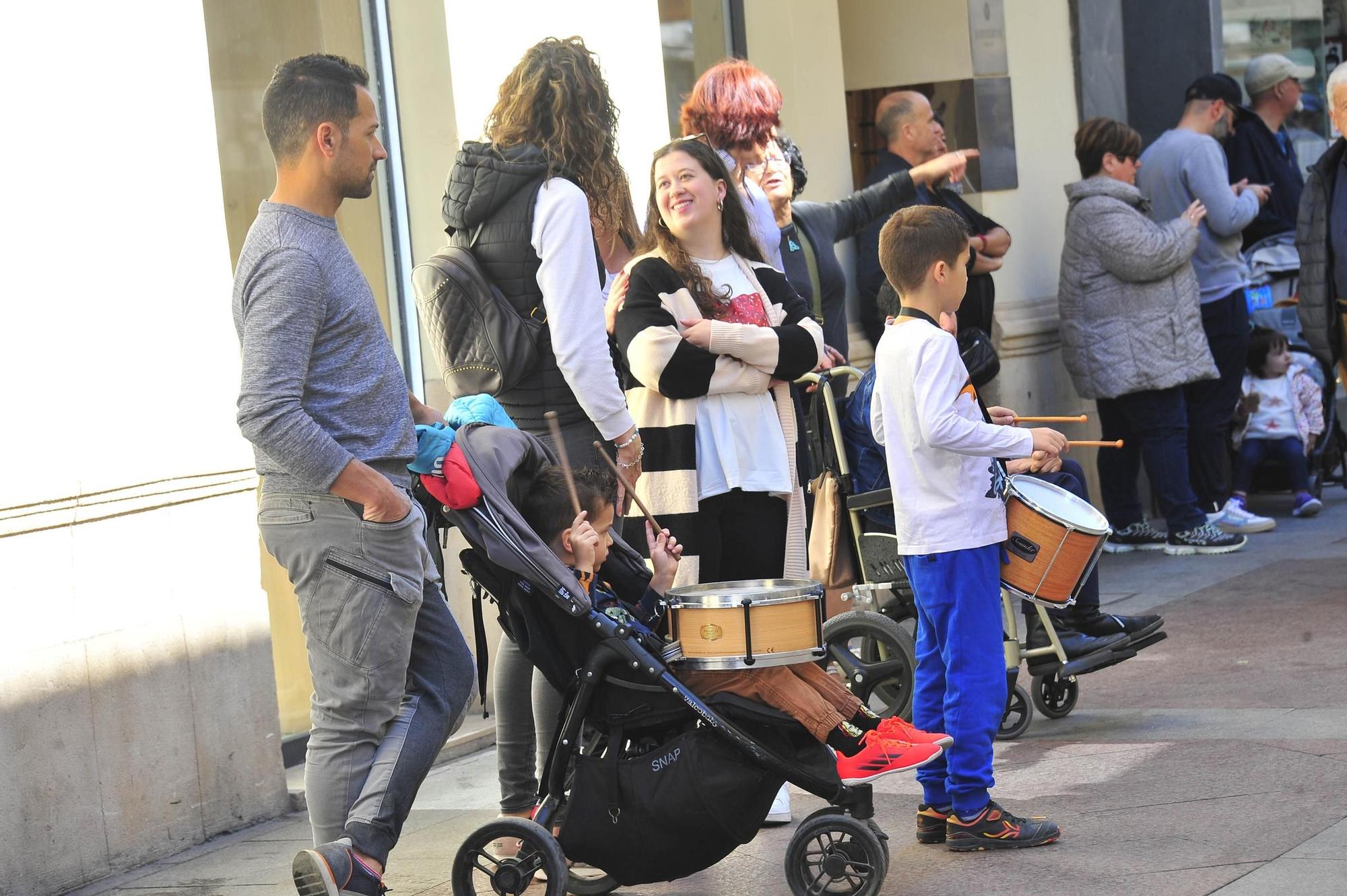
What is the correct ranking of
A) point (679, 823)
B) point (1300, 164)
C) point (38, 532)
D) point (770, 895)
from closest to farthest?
point (679, 823)
point (770, 895)
point (38, 532)
point (1300, 164)

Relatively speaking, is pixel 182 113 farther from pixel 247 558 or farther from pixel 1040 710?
pixel 1040 710

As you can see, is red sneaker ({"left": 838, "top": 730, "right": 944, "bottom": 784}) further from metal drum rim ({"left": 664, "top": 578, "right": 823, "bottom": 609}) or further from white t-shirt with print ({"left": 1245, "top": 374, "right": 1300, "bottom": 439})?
white t-shirt with print ({"left": 1245, "top": 374, "right": 1300, "bottom": 439})

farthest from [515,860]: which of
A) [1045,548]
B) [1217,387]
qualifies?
[1217,387]

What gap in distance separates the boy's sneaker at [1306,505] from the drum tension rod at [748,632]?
22.7 ft

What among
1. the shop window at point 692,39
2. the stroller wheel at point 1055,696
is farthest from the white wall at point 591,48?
the stroller wheel at point 1055,696

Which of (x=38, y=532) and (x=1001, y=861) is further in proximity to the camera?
(x=38, y=532)

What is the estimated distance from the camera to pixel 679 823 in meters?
4.10

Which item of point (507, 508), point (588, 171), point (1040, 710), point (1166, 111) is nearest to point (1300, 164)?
point (1166, 111)

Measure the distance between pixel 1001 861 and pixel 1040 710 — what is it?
63.2 inches

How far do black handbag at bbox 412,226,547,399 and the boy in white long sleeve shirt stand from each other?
3.17 ft

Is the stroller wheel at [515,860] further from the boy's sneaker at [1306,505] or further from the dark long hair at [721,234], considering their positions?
the boy's sneaker at [1306,505]

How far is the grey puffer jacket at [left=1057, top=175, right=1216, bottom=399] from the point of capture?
9305 mm

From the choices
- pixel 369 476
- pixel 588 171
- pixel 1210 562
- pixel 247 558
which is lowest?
Answer: pixel 1210 562

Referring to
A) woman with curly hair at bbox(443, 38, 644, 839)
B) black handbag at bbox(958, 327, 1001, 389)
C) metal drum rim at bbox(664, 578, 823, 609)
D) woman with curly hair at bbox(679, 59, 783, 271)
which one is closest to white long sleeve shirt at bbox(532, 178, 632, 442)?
woman with curly hair at bbox(443, 38, 644, 839)
